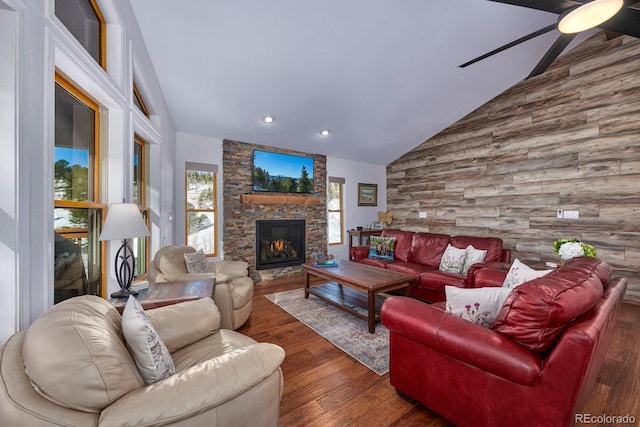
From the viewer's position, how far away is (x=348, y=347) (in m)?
2.35

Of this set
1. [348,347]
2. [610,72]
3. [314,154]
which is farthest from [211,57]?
[610,72]

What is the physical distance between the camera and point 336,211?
594cm

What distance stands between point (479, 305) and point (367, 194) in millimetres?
4909

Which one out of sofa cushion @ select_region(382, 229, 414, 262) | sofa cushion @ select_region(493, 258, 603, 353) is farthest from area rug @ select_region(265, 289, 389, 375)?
sofa cushion @ select_region(382, 229, 414, 262)

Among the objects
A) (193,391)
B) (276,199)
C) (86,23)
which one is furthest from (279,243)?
(193,391)

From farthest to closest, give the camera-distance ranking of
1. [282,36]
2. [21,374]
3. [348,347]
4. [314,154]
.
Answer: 1. [314,154]
2. [282,36]
3. [348,347]
4. [21,374]

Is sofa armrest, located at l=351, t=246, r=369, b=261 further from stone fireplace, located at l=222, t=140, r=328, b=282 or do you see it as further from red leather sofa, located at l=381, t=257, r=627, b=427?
red leather sofa, located at l=381, t=257, r=627, b=427

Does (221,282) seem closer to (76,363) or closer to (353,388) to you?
(353,388)

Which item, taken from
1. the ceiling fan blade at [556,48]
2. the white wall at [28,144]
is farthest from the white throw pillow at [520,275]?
the white wall at [28,144]

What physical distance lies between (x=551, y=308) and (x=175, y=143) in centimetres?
467

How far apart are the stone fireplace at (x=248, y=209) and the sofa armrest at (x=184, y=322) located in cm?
288

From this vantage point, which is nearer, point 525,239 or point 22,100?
point 22,100

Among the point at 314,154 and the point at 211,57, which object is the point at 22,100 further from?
the point at 314,154

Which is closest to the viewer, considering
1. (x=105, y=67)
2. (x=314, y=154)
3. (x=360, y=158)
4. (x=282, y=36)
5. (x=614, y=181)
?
(x=105, y=67)
